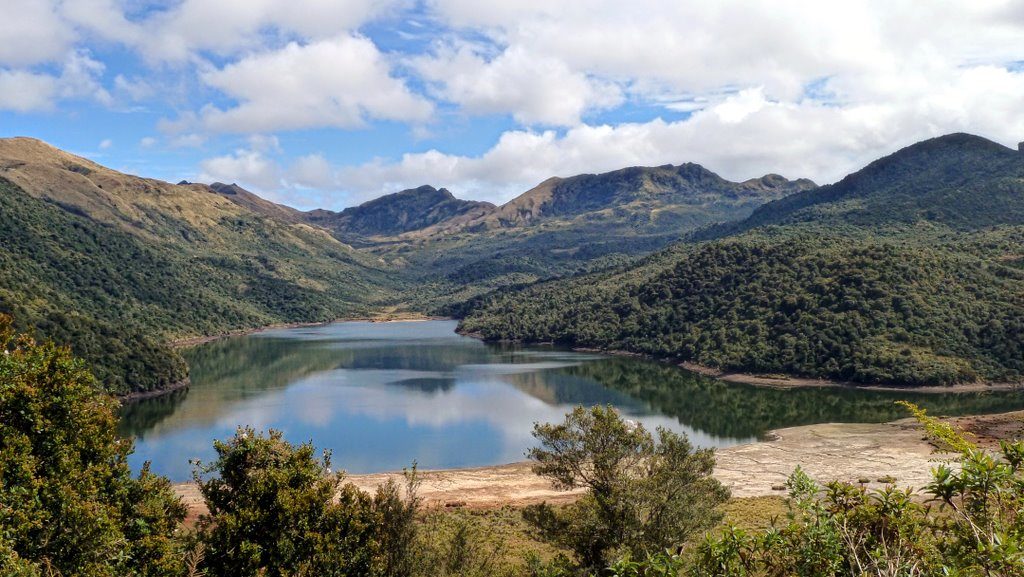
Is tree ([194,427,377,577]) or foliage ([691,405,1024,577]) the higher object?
foliage ([691,405,1024,577])

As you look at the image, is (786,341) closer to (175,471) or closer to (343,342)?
(175,471)

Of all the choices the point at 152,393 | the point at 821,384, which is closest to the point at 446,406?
the point at 152,393

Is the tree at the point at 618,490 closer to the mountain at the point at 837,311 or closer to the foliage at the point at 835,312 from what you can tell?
the mountain at the point at 837,311

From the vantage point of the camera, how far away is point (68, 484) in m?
20.1

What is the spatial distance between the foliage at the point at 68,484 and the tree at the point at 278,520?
1.91 meters

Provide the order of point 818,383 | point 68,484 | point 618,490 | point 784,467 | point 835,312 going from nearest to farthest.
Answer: point 68,484
point 618,490
point 784,467
point 818,383
point 835,312

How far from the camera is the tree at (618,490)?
26750 mm

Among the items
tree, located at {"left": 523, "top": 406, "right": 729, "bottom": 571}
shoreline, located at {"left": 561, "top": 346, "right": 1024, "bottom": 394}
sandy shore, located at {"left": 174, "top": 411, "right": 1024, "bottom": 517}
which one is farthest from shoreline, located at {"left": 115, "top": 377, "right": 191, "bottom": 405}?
shoreline, located at {"left": 561, "top": 346, "right": 1024, "bottom": 394}

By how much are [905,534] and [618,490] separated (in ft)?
55.3

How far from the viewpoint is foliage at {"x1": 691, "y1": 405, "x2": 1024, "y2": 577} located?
9.64 m

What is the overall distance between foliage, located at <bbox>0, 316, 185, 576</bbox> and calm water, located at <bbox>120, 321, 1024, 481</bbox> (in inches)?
1836

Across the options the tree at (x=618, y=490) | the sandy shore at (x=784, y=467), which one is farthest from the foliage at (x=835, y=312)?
the tree at (x=618, y=490)

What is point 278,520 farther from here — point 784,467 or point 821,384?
point 821,384

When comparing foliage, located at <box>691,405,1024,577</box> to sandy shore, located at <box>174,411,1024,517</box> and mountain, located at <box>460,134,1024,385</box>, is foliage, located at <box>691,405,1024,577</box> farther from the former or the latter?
mountain, located at <box>460,134,1024,385</box>
